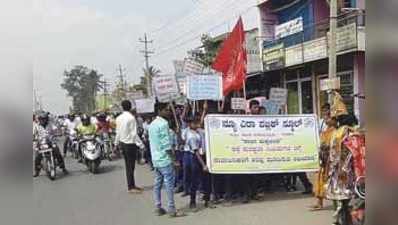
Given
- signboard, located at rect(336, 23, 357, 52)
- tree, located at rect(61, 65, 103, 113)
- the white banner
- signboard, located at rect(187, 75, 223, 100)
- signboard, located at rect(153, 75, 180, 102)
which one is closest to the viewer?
tree, located at rect(61, 65, 103, 113)

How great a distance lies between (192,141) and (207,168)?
323 mm

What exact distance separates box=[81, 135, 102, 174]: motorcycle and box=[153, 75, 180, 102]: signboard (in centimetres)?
183

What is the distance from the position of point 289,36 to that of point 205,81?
801cm

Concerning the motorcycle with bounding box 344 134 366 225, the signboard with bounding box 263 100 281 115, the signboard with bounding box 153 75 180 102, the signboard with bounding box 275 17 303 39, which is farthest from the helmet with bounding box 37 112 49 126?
the signboard with bounding box 275 17 303 39

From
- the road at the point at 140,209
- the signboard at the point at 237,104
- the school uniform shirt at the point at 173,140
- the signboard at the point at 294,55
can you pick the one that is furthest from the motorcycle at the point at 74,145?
the signboard at the point at 294,55

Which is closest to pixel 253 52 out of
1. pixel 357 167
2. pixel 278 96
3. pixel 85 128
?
pixel 85 128

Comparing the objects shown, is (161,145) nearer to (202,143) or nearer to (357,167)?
(202,143)

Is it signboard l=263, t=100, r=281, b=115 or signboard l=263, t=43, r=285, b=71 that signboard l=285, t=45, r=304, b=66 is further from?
signboard l=263, t=100, r=281, b=115

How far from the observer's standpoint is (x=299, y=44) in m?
12.3

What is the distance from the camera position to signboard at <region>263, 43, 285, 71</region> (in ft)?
42.6

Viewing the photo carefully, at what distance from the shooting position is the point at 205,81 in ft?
19.0

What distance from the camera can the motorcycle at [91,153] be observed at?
7359mm
